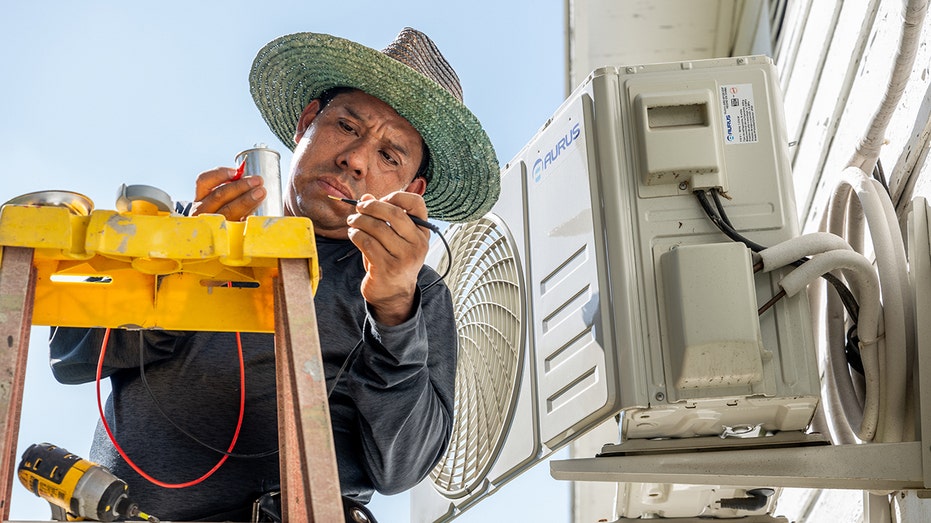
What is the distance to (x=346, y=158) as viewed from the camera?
2467 mm

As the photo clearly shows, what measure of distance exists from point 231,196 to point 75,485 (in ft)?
1.57

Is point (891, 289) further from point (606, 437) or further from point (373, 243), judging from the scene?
point (606, 437)

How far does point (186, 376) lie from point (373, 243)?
50cm

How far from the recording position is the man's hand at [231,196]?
5.69 ft

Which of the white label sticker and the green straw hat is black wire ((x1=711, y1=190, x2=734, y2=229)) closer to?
the white label sticker

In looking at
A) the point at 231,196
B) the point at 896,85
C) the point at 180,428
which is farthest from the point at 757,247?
the point at 180,428

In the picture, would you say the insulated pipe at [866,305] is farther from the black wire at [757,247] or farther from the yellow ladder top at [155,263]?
the yellow ladder top at [155,263]

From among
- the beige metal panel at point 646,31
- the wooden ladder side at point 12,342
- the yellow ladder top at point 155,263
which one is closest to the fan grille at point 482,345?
the yellow ladder top at point 155,263

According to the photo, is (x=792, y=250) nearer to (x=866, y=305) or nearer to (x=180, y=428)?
(x=866, y=305)

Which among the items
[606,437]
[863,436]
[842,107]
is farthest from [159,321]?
[606,437]

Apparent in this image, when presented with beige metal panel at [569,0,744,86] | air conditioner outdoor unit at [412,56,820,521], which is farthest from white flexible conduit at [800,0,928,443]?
beige metal panel at [569,0,744,86]

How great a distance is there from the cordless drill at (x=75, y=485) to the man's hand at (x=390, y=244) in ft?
1.60

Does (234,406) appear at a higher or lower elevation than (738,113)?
lower

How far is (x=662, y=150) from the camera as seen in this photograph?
200 cm
